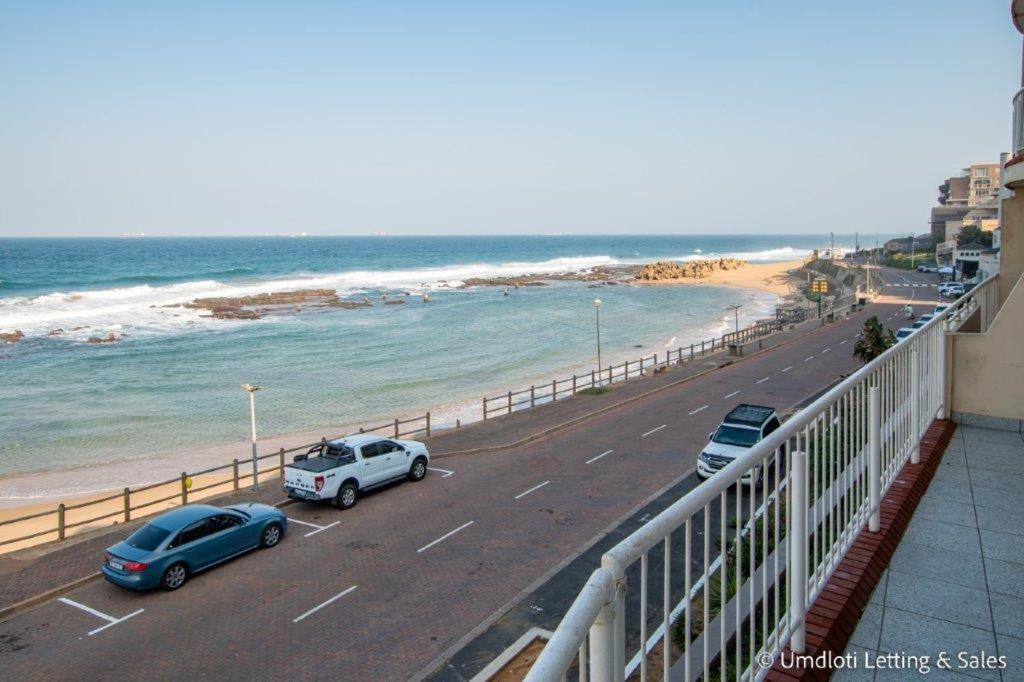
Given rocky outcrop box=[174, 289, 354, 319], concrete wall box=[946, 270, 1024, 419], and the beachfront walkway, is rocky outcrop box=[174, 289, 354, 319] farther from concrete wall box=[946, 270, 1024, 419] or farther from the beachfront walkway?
the beachfront walkway

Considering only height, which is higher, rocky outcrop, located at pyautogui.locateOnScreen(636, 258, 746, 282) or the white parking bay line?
rocky outcrop, located at pyautogui.locateOnScreen(636, 258, 746, 282)

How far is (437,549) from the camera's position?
1678cm

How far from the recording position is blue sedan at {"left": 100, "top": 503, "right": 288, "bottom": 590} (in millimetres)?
15078

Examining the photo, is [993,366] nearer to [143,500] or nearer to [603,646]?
[603,646]

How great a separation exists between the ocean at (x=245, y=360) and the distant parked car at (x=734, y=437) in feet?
54.3

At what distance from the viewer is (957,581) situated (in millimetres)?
5078

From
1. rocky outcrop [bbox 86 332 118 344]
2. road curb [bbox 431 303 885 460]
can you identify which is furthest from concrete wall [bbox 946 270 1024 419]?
rocky outcrop [bbox 86 332 118 344]

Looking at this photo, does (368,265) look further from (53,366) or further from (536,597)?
(536,597)

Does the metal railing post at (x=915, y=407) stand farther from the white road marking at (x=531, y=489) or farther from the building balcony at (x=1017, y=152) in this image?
the white road marking at (x=531, y=489)

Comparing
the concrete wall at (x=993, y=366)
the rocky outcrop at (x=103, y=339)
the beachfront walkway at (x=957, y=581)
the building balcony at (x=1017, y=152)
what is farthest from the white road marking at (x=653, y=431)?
the rocky outcrop at (x=103, y=339)

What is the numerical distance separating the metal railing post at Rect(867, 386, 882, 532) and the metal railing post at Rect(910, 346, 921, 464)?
1.63m

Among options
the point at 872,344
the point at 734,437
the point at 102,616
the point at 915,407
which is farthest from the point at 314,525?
the point at 872,344

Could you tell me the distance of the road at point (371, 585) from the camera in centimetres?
1248

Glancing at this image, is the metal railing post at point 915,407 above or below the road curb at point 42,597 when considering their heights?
above
